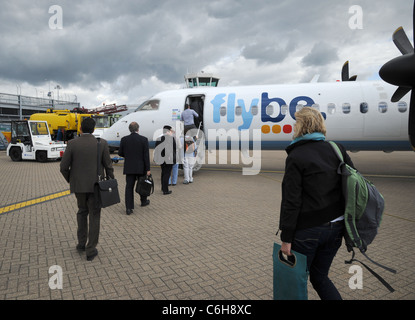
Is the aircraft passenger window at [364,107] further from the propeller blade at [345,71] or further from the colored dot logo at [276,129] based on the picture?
the colored dot logo at [276,129]

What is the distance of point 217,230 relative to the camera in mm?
5645

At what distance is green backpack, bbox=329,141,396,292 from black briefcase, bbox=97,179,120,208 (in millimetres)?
3259

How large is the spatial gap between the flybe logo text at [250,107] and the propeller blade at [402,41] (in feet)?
14.9

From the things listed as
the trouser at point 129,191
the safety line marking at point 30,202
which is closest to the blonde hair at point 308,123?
the trouser at point 129,191

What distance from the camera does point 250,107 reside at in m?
11.6

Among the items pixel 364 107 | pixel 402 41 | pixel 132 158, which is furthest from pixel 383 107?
pixel 132 158

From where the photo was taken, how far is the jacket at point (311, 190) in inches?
95.7

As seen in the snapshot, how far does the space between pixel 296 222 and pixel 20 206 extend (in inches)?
284

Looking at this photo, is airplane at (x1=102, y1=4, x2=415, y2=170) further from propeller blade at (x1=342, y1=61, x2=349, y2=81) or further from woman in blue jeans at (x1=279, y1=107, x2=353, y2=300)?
woman in blue jeans at (x1=279, y1=107, x2=353, y2=300)

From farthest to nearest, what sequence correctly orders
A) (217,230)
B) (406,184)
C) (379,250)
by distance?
(406,184)
(217,230)
(379,250)
